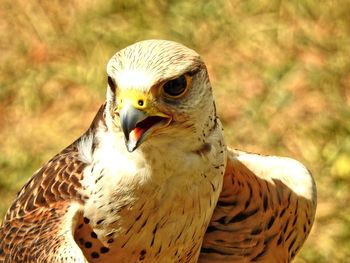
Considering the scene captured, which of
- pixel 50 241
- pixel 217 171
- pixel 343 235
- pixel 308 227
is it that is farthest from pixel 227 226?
pixel 343 235

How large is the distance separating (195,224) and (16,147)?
322 centimetres

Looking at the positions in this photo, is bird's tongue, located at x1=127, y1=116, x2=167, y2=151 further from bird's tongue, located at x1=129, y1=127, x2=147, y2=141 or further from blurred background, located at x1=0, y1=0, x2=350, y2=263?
blurred background, located at x1=0, y1=0, x2=350, y2=263

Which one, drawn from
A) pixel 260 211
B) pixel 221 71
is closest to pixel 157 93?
pixel 260 211

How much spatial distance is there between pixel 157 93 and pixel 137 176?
0.46 meters

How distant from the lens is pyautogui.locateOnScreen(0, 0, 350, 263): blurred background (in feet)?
21.7

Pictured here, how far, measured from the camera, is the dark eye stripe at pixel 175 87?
3.34m

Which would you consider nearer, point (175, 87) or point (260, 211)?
point (175, 87)

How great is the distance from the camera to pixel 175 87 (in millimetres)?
3363

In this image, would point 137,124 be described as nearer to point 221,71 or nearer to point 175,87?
point 175,87

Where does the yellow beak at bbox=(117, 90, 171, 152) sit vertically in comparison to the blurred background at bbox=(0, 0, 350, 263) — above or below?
above

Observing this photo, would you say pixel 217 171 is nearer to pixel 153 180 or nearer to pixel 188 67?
pixel 153 180

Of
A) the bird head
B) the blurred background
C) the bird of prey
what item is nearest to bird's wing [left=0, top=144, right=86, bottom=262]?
the bird of prey

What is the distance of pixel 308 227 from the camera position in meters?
4.68

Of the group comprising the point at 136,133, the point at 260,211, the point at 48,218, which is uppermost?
the point at 136,133
